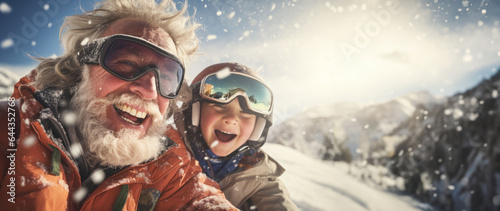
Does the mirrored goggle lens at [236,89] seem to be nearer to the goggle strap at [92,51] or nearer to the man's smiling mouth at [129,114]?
the man's smiling mouth at [129,114]

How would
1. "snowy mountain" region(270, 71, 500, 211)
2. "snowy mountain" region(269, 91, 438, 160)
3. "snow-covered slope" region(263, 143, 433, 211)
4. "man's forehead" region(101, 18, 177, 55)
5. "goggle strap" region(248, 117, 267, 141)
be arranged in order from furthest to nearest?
"snowy mountain" region(269, 91, 438, 160) → "snowy mountain" region(270, 71, 500, 211) → "snow-covered slope" region(263, 143, 433, 211) → "goggle strap" region(248, 117, 267, 141) → "man's forehead" region(101, 18, 177, 55)

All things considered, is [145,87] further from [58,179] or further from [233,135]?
[233,135]

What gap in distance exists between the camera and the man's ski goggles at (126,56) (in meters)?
1.44

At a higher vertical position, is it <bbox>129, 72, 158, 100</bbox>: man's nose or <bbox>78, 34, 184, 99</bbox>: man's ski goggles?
<bbox>78, 34, 184, 99</bbox>: man's ski goggles

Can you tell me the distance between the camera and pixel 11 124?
1.04 meters

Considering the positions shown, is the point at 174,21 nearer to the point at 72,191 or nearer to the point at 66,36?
the point at 66,36

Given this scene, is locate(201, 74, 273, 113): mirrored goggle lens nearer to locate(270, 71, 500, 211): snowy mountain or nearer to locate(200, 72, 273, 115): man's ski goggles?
locate(200, 72, 273, 115): man's ski goggles

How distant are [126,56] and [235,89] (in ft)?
4.18

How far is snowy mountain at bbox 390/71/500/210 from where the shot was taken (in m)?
9.71

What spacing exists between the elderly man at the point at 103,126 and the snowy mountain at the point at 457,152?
46.5 feet

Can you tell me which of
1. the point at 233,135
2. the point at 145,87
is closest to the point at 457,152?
the point at 233,135

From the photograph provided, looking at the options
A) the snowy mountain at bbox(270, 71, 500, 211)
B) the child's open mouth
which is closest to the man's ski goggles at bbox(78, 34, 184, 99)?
the child's open mouth

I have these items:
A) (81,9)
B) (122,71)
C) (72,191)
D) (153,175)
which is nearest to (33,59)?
(81,9)

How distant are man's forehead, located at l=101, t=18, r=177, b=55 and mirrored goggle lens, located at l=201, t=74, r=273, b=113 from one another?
2.75ft
